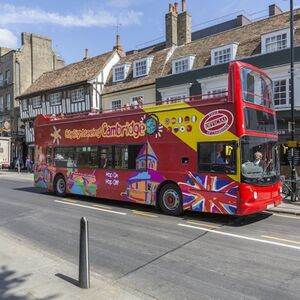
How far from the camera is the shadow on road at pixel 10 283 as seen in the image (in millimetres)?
4594

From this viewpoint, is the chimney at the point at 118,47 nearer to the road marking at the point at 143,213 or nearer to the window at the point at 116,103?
the window at the point at 116,103

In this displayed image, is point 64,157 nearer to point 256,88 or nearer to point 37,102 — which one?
point 256,88

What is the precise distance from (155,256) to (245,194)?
337 cm

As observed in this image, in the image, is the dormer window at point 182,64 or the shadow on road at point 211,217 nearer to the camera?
the shadow on road at point 211,217

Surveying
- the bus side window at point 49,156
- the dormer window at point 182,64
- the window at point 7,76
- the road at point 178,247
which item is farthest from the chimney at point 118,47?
the road at point 178,247

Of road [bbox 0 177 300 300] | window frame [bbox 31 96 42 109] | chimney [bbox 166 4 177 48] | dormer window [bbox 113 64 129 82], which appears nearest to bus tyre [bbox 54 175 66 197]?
road [bbox 0 177 300 300]

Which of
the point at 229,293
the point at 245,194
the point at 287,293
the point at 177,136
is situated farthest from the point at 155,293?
the point at 177,136

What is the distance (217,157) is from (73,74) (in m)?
28.7

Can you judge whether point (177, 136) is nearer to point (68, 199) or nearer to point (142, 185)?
point (142, 185)

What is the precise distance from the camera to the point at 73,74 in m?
36.1

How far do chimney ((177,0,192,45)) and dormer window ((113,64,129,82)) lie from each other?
187 inches

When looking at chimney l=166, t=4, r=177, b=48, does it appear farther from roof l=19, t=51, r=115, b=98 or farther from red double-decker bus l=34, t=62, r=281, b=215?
red double-decker bus l=34, t=62, r=281, b=215

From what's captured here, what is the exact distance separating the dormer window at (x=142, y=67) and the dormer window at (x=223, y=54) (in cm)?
664

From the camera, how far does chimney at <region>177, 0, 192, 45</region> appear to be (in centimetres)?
2898
